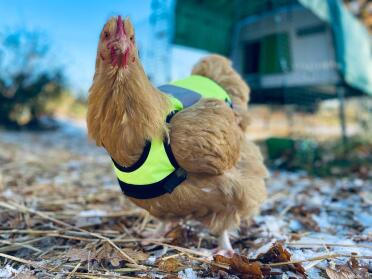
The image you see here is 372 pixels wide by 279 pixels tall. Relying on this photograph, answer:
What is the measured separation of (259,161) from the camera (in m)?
2.14

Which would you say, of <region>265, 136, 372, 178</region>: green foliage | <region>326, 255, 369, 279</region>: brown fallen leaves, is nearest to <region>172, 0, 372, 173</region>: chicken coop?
<region>265, 136, 372, 178</region>: green foliage

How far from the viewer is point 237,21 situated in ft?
28.1

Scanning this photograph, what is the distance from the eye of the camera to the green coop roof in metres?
6.89

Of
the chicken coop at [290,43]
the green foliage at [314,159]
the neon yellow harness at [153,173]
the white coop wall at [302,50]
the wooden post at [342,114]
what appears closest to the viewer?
the neon yellow harness at [153,173]

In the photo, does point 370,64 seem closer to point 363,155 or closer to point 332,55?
point 332,55

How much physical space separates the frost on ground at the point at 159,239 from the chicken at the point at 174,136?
9.6 inches

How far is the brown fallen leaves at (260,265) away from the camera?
1.37 m

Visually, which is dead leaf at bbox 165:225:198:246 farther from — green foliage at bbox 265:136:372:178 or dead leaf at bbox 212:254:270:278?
green foliage at bbox 265:136:372:178

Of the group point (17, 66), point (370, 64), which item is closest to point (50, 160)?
point (17, 66)

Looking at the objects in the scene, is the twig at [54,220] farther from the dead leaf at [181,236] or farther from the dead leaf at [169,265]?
the dead leaf at [181,236]

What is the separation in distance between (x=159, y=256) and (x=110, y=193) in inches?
63.8

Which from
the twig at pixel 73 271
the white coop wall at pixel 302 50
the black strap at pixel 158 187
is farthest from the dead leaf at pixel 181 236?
the white coop wall at pixel 302 50

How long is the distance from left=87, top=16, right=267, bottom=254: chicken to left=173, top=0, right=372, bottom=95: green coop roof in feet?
18.6

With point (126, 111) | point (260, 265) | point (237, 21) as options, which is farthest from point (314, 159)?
point (237, 21)
